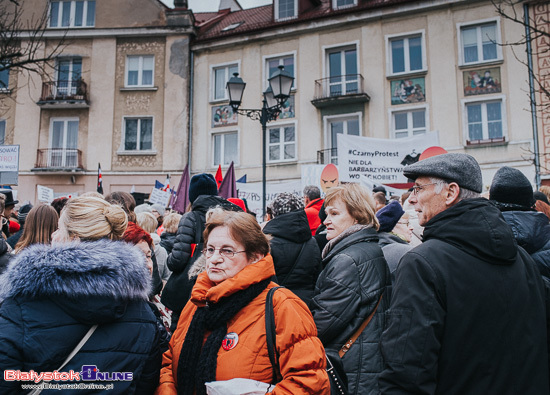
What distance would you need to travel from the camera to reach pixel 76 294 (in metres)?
1.84

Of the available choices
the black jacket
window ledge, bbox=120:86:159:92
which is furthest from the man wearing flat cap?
window ledge, bbox=120:86:159:92

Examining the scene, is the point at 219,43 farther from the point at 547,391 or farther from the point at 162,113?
the point at 547,391

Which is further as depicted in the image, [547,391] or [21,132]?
[21,132]

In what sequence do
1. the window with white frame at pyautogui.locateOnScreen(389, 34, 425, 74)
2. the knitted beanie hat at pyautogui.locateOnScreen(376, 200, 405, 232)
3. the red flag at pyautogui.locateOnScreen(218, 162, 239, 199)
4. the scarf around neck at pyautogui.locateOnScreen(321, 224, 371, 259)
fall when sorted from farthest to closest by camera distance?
the window with white frame at pyautogui.locateOnScreen(389, 34, 425, 74)
the red flag at pyautogui.locateOnScreen(218, 162, 239, 199)
the knitted beanie hat at pyautogui.locateOnScreen(376, 200, 405, 232)
the scarf around neck at pyautogui.locateOnScreen(321, 224, 371, 259)

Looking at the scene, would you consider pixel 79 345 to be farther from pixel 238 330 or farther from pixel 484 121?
pixel 484 121

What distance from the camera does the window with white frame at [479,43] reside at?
17125 millimetres

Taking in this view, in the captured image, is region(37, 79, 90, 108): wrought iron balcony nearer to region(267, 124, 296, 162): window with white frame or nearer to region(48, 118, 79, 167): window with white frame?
region(48, 118, 79, 167): window with white frame

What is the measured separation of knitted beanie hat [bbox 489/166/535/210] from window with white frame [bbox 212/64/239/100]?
1947cm

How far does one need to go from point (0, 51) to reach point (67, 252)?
9.59 meters

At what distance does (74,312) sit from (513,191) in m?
2.66

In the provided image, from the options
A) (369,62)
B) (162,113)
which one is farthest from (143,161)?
(369,62)

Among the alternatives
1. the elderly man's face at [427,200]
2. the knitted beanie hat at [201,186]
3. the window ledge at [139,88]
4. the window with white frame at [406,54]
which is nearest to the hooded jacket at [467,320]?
the elderly man's face at [427,200]

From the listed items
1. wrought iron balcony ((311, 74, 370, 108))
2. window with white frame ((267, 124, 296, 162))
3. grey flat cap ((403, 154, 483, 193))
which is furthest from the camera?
window with white frame ((267, 124, 296, 162))

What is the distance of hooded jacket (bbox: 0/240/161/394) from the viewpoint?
1753mm
